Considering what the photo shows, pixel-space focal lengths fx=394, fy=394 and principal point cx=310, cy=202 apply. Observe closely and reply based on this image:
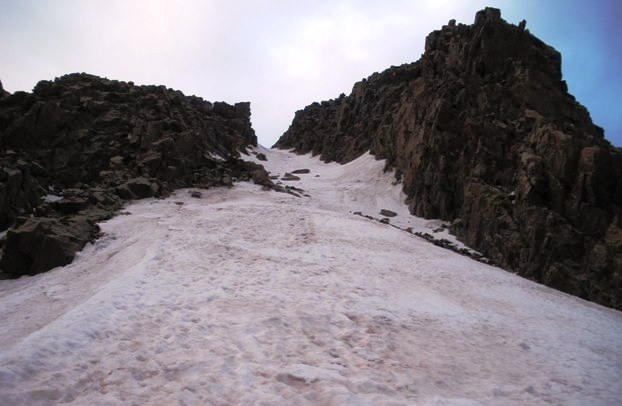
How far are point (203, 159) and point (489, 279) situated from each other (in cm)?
2959

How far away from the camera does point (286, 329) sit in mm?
9547

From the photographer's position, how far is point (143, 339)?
27.3 ft

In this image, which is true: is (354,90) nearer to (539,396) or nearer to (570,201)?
(570,201)

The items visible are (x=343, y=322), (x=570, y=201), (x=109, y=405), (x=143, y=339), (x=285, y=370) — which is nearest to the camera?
(x=109, y=405)

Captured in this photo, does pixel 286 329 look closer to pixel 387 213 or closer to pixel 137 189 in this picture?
pixel 137 189

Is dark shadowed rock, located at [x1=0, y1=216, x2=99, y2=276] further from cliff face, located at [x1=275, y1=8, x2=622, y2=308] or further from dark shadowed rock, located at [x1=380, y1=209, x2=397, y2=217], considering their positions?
dark shadowed rock, located at [x1=380, y1=209, x2=397, y2=217]

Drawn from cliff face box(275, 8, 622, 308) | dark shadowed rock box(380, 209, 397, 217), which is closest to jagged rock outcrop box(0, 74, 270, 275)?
dark shadowed rock box(380, 209, 397, 217)

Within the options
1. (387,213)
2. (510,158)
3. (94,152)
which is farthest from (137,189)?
(510,158)

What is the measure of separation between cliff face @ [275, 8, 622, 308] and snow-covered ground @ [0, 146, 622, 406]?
701 cm

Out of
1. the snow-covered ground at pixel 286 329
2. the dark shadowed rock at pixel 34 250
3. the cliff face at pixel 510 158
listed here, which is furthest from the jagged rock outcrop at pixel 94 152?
the cliff face at pixel 510 158

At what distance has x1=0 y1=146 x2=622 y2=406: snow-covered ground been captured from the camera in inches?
270

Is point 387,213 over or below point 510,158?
below

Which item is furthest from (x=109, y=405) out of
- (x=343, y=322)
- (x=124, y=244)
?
(x=124, y=244)

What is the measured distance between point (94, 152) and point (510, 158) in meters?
35.5
